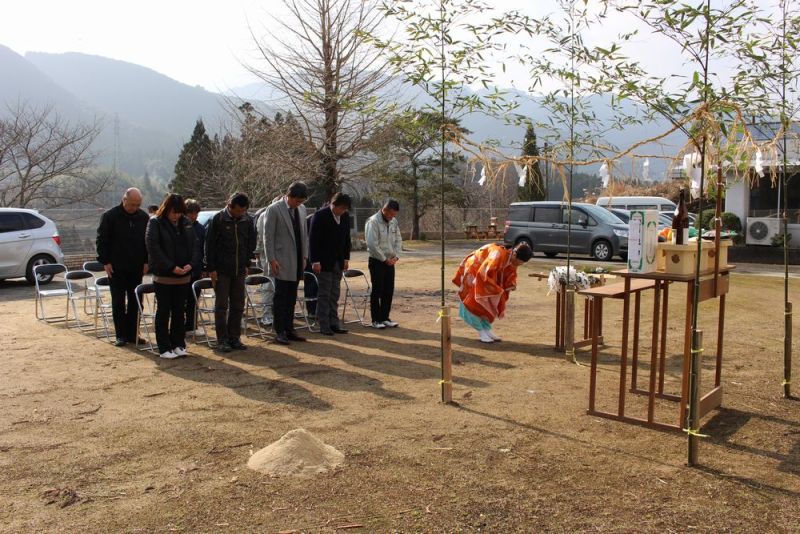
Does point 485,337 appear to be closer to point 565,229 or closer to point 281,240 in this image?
point 281,240

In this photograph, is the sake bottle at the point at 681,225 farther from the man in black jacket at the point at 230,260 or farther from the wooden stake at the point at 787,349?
the man in black jacket at the point at 230,260

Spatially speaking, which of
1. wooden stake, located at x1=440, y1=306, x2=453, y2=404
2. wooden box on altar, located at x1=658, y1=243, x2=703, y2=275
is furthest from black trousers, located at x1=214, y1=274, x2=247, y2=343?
wooden box on altar, located at x1=658, y1=243, x2=703, y2=275

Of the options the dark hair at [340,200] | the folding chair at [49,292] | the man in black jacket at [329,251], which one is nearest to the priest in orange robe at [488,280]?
the man in black jacket at [329,251]

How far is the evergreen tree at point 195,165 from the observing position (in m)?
28.9

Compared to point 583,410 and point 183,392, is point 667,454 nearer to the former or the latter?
point 583,410

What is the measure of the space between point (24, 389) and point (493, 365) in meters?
4.14

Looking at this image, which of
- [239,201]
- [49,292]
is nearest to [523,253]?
[239,201]

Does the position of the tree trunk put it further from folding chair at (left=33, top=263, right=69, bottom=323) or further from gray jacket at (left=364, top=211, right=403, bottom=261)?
gray jacket at (left=364, top=211, right=403, bottom=261)

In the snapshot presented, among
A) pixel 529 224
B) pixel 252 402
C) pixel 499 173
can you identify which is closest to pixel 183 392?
pixel 252 402

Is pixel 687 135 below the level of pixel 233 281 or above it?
above

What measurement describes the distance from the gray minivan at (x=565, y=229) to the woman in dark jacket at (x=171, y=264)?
13521mm

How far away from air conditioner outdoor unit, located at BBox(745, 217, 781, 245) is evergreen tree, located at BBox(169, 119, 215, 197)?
20164 mm

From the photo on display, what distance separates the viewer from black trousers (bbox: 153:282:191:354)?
21.8 feet

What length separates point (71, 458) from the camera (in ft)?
13.4
